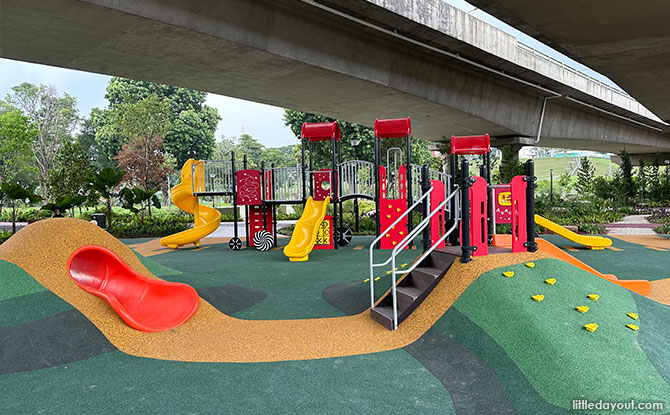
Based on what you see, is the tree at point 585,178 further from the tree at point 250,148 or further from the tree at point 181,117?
the tree at point 250,148

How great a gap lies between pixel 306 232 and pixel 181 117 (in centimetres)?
3618

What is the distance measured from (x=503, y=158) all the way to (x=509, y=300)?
60.5 ft

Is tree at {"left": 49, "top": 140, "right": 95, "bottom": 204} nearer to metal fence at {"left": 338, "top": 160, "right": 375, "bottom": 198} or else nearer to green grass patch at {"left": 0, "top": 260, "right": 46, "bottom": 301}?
metal fence at {"left": 338, "top": 160, "right": 375, "bottom": 198}

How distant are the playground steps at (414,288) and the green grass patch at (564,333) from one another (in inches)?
26.3

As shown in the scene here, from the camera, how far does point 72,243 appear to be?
6.27 metres

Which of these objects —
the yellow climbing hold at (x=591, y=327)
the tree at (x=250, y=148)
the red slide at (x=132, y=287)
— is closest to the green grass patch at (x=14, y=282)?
the red slide at (x=132, y=287)

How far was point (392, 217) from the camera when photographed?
13.7 metres

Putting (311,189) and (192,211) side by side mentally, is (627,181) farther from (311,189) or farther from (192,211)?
(192,211)

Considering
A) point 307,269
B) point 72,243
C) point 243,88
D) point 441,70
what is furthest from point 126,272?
point 441,70

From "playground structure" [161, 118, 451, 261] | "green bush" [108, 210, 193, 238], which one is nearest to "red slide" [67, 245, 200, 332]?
"playground structure" [161, 118, 451, 261]

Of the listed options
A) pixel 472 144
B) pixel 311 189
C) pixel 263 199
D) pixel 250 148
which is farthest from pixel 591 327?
pixel 250 148

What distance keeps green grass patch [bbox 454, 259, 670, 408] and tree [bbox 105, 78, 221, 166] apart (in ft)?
138

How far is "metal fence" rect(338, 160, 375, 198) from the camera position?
14.7 m

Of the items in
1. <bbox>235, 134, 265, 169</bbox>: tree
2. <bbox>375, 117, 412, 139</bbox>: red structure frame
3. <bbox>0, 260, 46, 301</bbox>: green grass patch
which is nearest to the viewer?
<bbox>0, 260, 46, 301</bbox>: green grass patch
